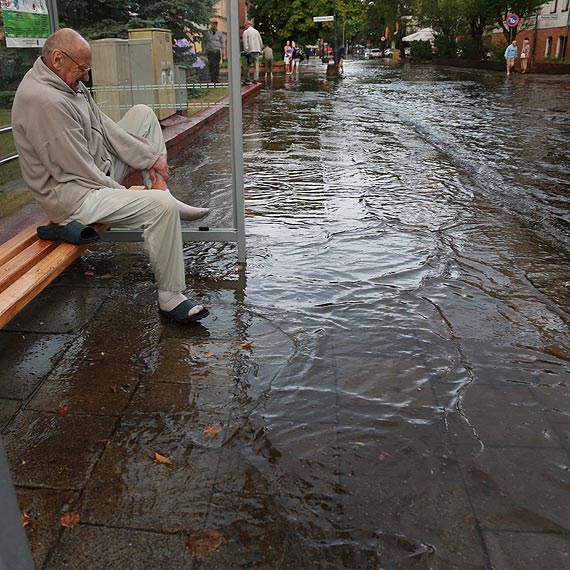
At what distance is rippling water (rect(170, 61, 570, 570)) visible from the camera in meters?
2.38

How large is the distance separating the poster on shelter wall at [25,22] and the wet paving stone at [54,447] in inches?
109

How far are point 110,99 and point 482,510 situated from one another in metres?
Answer: 4.11

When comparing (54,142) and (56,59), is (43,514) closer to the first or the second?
(54,142)

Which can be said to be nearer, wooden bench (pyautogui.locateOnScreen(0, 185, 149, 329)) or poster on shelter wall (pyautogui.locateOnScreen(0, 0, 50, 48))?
wooden bench (pyautogui.locateOnScreen(0, 185, 149, 329))

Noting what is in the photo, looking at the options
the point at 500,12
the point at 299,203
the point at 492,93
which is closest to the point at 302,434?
the point at 299,203

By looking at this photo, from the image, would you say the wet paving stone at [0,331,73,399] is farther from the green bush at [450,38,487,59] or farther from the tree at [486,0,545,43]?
the green bush at [450,38,487,59]

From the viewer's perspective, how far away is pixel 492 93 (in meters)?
21.8

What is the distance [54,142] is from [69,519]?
2142 millimetres

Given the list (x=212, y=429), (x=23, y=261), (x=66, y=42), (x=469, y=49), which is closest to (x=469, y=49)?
(x=469, y=49)

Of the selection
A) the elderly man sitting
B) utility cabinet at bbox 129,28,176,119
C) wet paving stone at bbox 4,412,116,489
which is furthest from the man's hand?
wet paving stone at bbox 4,412,116,489

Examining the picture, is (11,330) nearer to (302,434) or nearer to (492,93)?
(302,434)

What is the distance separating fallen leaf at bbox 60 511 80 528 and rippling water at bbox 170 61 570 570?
1.92ft

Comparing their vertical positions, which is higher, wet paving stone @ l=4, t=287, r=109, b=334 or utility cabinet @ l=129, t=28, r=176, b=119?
utility cabinet @ l=129, t=28, r=176, b=119

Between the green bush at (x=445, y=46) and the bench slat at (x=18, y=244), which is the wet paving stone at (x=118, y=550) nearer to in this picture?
the bench slat at (x=18, y=244)
